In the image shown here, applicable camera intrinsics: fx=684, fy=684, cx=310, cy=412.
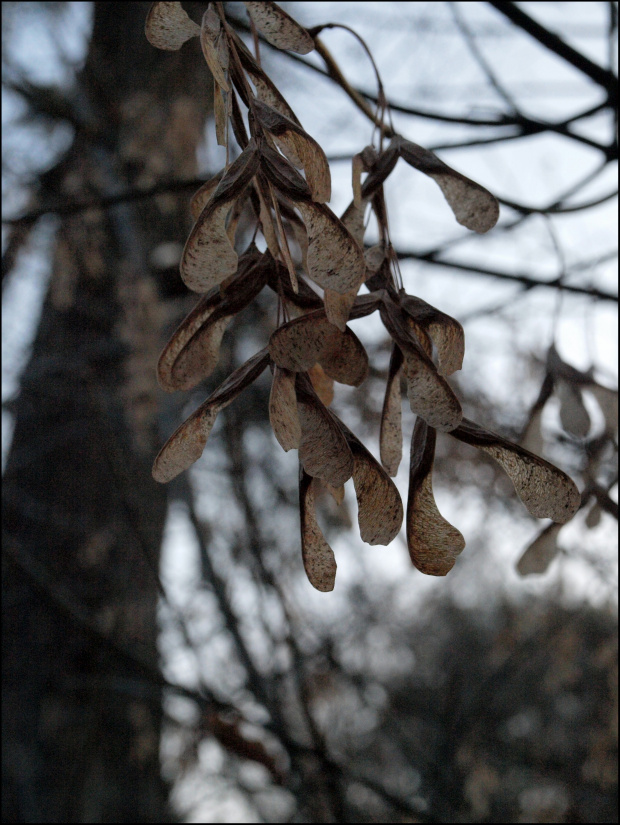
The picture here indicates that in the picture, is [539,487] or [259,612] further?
→ [259,612]

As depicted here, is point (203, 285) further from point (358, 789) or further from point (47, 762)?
point (358, 789)

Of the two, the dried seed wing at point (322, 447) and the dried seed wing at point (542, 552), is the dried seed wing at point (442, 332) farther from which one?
the dried seed wing at point (542, 552)

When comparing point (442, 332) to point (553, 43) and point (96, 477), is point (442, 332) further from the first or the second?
point (96, 477)

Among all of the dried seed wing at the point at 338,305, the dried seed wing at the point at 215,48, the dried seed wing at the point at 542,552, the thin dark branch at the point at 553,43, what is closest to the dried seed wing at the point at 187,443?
the dried seed wing at the point at 338,305

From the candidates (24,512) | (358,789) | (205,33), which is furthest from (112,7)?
(358,789)

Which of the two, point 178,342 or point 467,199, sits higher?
point 467,199

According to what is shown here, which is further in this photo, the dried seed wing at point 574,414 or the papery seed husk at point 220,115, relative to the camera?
the dried seed wing at point 574,414

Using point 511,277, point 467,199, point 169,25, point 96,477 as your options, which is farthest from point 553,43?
point 96,477
